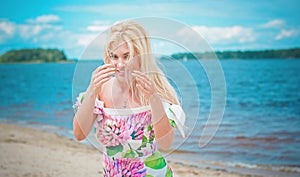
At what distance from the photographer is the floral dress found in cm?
246

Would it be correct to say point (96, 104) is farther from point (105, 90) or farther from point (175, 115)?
point (175, 115)

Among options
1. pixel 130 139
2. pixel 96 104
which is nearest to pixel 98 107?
pixel 96 104

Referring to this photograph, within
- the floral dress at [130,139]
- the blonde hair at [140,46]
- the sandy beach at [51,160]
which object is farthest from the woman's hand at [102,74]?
the sandy beach at [51,160]

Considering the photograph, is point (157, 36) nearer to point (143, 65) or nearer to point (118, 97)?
point (143, 65)

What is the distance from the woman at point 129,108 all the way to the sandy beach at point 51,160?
3.36 metres

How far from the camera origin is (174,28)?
7.20ft

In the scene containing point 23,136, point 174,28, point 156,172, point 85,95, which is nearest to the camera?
point 174,28

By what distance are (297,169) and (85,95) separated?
5900 millimetres

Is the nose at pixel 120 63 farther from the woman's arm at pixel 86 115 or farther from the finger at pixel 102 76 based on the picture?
the woman's arm at pixel 86 115

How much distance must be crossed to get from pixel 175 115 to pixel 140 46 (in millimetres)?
496

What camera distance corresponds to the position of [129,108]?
2.46m

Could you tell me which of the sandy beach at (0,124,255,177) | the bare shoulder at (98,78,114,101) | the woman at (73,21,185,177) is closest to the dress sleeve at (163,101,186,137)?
the woman at (73,21,185,177)

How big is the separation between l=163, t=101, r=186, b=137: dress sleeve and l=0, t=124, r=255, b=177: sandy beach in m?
3.48

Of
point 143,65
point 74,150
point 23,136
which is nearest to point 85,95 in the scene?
point 143,65
